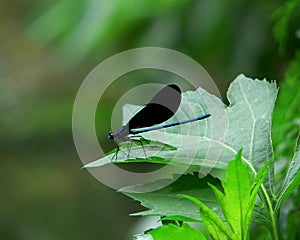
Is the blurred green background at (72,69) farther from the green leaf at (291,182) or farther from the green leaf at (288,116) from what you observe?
the green leaf at (291,182)

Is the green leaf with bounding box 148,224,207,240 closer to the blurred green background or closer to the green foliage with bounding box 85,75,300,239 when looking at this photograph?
the green foliage with bounding box 85,75,300,239

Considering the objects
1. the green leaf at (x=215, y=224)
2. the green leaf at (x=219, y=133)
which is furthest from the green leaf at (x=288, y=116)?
the green leaf at (x=215, y=224)

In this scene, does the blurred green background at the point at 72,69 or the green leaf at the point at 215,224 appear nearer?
the green leaf at the point at 215,224

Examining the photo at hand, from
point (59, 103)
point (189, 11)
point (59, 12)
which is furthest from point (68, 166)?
point (189, 11)

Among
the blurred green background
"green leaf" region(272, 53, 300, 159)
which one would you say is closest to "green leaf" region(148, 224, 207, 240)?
"green leaf" region(272, 53, 300, 159)

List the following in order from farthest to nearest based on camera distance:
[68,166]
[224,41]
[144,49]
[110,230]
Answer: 1. [68,166]
2. [110,230]
3. [144,49]
4. [224,41]

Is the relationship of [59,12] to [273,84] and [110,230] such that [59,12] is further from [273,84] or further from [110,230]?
[110,230]
